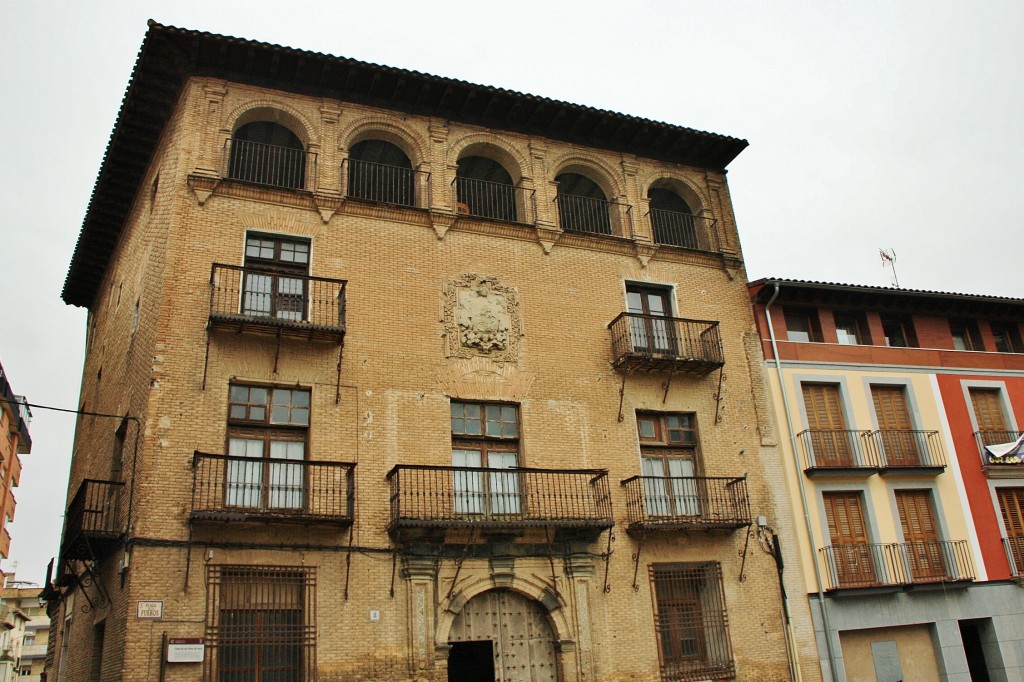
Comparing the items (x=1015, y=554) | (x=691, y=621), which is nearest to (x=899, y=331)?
(x=1015, y=554)

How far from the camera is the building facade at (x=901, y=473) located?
18641 millimetres

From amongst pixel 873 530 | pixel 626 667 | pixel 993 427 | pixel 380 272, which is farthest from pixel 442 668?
pixel 993 427

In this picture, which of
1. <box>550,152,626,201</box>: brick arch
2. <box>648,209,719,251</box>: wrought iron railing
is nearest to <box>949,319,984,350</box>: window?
<box>648,209,719,251</box>: wrought iron railing

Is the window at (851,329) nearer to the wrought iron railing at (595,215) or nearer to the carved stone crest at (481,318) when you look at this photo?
the wrought iron railing at (595,215)

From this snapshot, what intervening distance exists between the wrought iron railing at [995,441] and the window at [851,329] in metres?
3.56

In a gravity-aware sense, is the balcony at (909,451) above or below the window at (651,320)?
below

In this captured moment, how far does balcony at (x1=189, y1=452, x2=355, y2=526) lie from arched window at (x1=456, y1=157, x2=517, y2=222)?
287 inches

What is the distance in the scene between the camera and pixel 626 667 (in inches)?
634

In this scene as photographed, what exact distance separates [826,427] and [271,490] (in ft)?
41.5

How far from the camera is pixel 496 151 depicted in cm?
2011

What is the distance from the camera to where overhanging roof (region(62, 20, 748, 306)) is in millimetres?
17438

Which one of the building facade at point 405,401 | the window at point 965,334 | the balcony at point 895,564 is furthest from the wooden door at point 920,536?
the window at point 965,334

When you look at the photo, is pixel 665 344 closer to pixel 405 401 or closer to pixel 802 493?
pixel 802 493

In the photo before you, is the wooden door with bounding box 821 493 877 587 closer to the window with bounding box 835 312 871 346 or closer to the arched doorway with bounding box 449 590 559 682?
the window with bounding box 835 312 871 346
